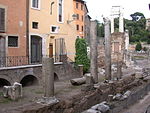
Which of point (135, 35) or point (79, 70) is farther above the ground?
point (135, 35)

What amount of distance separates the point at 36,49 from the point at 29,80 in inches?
175

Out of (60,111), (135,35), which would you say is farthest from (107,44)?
(135,35)

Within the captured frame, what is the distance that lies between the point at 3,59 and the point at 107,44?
722 cm

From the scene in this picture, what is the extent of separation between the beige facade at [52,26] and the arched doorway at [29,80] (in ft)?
11.0

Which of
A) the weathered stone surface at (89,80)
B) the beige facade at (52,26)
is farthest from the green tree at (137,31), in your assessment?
the weathered stone surface at (89,80)

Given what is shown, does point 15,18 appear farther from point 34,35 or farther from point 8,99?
point 8,99

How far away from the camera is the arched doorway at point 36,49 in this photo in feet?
73.9

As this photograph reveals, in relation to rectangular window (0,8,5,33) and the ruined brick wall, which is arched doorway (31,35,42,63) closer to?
rectangular window (0,8,5,33)

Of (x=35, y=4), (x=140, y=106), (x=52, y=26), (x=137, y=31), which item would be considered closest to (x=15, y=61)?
(x=35, y=4)

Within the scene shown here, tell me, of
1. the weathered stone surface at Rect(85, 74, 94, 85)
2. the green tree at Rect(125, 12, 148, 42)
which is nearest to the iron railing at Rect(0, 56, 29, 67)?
the weathered stone surface at Rect(85, 74, 94, 85)

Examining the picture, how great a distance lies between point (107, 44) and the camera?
754 inches

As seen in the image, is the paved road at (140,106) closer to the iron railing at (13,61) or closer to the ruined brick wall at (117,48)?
the iron railing at (13,61)

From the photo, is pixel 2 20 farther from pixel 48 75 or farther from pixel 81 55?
pixel 81 55

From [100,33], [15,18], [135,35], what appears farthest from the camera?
[135,35]
